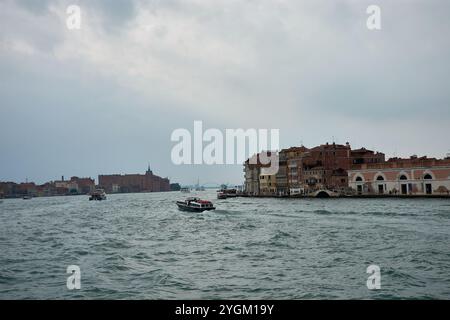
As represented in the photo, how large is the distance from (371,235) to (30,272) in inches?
726

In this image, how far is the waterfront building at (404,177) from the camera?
69.9 meters

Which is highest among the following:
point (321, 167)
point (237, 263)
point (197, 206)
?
point (321, 167)

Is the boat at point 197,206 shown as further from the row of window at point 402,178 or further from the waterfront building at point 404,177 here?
the row of window at point 402,178

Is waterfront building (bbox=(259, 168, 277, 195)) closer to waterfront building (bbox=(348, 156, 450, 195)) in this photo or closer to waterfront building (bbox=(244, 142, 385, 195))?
waterfront building (bbox=(244, 142, 385, 195))

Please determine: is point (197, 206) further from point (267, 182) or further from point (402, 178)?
point (267, 182)

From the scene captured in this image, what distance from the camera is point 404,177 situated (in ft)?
246

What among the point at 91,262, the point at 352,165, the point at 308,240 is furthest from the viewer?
the point at 352,165

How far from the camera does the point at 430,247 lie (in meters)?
20.3

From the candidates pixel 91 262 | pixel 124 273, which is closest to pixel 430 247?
pixel 124 273

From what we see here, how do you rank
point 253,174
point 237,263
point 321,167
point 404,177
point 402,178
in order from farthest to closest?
point 253,174 < point 321,167 < point 402,178 < point 404,177 < point 237,263

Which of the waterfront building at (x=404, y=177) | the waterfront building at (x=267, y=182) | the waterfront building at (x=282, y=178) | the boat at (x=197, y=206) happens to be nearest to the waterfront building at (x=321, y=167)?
the waterfront building at (x=282, y=178)

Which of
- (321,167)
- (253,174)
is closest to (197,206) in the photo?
(321,167)
